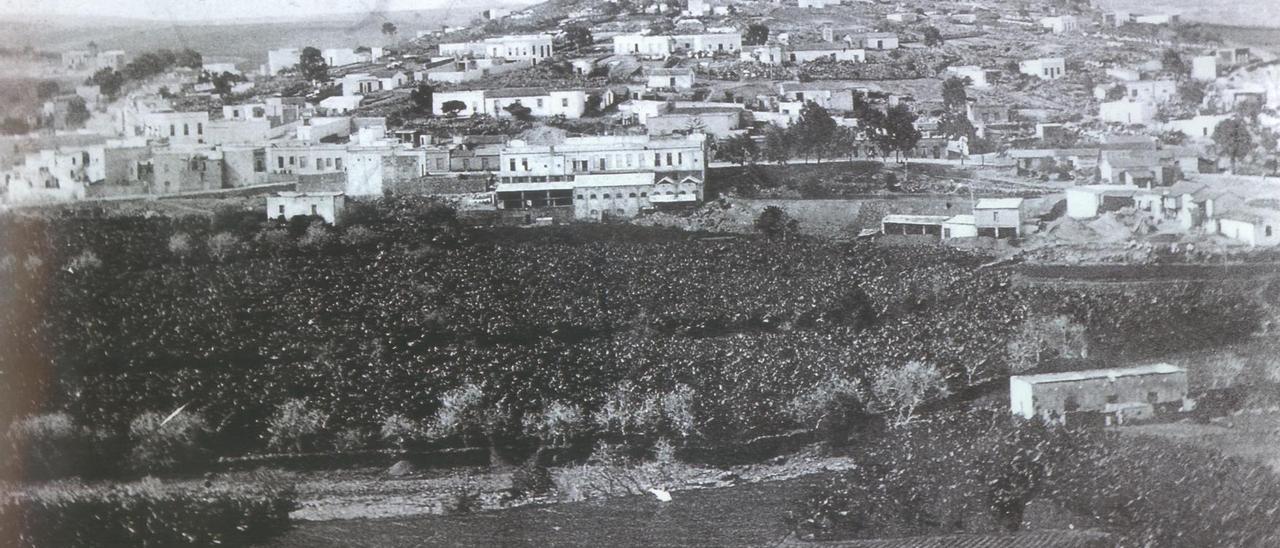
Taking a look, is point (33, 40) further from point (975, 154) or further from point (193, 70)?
point (975, 154)

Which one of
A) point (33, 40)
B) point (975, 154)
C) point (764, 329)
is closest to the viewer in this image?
point (33, 40)

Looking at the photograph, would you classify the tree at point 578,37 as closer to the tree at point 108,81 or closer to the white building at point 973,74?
the white building at point 973,74

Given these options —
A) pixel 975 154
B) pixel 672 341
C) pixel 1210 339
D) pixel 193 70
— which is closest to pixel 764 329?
pixel 672 341

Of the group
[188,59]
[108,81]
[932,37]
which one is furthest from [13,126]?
[932,37]

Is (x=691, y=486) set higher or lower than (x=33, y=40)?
lower

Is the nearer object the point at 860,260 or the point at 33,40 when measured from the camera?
the point at 33,40

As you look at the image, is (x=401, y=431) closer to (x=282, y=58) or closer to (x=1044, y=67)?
(x=282, y=58)
